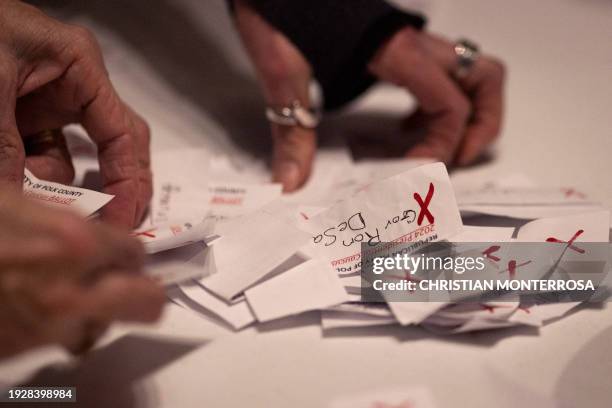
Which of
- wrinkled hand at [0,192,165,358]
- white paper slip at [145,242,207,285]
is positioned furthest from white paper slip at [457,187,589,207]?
wrinkled hand at [0,192,165,358]

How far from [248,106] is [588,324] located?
2.24 feet

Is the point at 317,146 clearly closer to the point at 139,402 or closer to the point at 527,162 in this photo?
the point at 527,162

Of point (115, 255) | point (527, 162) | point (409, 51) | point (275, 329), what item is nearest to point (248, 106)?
point (409, 51)

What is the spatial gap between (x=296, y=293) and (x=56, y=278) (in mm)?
245

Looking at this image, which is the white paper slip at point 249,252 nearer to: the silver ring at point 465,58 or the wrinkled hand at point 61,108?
the wrinkled hand at point 61,108

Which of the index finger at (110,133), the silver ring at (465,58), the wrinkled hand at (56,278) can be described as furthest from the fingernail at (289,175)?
the wrinkled hand at (56,278)

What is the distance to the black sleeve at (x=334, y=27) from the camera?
0.80m

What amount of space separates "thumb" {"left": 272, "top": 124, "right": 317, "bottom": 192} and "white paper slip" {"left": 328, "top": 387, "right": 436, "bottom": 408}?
0.38 metres

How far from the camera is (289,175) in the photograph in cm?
78

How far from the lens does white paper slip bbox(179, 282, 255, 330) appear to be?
0.51 m

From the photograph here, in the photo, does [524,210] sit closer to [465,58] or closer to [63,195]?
[465,58]

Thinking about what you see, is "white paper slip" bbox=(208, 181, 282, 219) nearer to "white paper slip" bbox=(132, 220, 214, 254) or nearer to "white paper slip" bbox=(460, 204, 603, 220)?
"white paper slip" bbox=(132, 220, 214, 254)

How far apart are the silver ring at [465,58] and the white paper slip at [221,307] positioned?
0.56 meters

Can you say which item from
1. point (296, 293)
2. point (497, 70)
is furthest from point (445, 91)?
point (296, 293)
